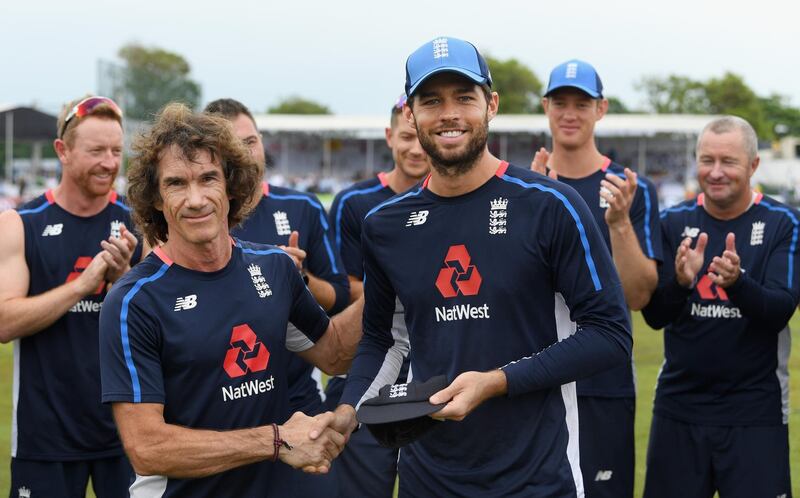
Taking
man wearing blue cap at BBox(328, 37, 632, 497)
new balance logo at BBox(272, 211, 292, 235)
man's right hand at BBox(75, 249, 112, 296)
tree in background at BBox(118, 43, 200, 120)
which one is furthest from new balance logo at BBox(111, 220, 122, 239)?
tree in background at BBox(118, 43, 200, 120)

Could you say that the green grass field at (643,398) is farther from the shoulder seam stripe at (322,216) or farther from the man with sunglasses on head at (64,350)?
the shoulder seam stripe at (322,216)

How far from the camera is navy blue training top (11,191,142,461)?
Answer: 5000 millimetres

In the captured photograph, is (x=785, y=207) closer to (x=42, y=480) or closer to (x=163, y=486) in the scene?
(x=163, y=486)

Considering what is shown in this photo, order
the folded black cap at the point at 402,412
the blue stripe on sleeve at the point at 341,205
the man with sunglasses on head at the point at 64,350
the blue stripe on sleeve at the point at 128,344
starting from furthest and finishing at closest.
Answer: the blue stripe on sleeve at the point at 341,205 → the man with sunglasses on head at the point at 64,350 → the blue stripe on sleeve at the point at 128,344 → the folded black cap at the point at 402,412

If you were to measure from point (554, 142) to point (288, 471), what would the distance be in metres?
2.74

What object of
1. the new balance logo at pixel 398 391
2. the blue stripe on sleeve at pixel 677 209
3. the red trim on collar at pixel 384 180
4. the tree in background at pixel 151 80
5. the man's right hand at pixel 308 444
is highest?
the tree in background at pixel 151 80

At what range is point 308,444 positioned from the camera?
3543 mm

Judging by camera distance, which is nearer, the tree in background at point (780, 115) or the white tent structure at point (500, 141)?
the white tent structure at point (500, 141)

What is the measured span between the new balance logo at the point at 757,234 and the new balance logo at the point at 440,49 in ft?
9.46

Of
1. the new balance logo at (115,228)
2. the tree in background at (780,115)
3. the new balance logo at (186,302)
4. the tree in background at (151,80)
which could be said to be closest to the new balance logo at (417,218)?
the new balance logo at (186,302)

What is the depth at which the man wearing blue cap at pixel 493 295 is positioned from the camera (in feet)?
11.0

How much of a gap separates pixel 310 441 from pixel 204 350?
1.75 ft

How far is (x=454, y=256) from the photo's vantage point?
347cm

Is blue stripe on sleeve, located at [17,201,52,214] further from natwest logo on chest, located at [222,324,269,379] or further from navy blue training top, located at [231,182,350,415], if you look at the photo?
natwest logo on chest, located at [222,324,269,379]
